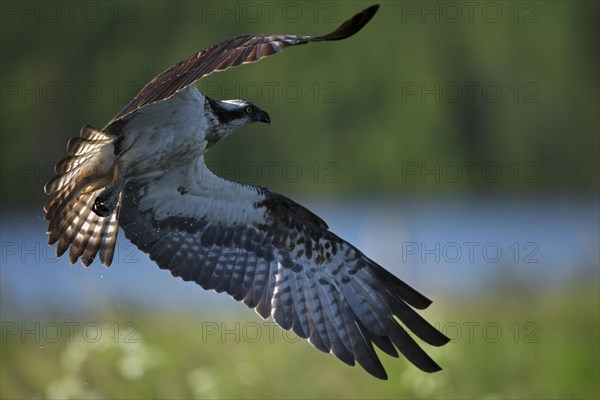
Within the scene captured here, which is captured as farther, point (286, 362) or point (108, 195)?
point (286, 362)

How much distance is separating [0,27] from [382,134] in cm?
1014

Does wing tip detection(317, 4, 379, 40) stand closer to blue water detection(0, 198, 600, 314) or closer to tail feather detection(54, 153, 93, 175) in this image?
tail feather detection(54, 153, 93, 175)

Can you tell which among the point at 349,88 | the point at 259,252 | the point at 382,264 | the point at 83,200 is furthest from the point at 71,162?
the point at 349,88

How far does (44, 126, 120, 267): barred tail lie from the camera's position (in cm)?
686

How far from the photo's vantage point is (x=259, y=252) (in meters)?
7.51

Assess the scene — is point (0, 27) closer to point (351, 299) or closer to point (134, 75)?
point (134, 75)

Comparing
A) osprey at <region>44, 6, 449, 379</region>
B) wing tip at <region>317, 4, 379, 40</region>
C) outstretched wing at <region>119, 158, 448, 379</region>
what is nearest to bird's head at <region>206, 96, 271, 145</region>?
osprey at <region>44, 6, 449, 379</region>

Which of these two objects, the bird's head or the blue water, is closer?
the bird's head

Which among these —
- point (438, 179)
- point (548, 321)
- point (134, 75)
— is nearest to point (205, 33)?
point (134, 75)

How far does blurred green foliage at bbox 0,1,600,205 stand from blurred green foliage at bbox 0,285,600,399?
15.2 m

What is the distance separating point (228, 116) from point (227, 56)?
157cm

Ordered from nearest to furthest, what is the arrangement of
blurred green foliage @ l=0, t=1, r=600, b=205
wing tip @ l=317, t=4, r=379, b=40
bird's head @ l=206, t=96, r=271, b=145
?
wing tip @ l=317, t=4, r=379, b=40
bird's head @ l=206, t=96, r=271, b=145
blurred green foliage @ l=0, t=1, r=600, b=205

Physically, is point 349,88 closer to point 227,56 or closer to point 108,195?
point 108,195

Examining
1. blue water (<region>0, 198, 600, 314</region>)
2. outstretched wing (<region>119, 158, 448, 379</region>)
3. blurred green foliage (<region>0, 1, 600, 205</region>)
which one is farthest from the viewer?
blurred green foliage (<region>0, 1, 600, 205</region>)
